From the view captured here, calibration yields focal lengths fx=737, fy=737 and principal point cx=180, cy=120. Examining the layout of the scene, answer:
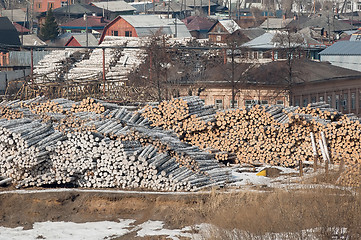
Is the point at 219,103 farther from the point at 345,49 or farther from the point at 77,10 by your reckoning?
the point at 77,10

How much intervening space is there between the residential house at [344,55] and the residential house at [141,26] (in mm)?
22334

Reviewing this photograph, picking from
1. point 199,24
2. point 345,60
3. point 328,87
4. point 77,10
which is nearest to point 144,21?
point 199,24

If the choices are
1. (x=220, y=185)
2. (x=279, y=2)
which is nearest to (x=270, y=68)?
(x=220, y=185)

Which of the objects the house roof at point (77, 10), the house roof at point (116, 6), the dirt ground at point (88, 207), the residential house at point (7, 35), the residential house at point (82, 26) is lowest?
the dirt ground at point (88, 207)

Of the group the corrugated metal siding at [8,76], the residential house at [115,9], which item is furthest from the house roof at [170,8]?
the corrugated metal siding at [8,76]

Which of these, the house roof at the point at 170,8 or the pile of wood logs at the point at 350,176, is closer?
the pile of wood logs at the point at 350,176

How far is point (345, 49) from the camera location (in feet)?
197

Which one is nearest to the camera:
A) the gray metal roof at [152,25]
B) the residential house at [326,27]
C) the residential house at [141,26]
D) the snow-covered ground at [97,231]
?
the snow-covered ground at [97,231]

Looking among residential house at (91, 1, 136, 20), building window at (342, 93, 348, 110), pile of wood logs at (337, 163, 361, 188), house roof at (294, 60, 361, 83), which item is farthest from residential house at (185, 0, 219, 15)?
pile of wood logs at (337, 163, 361, 188)

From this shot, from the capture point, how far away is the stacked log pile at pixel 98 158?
22125 mm

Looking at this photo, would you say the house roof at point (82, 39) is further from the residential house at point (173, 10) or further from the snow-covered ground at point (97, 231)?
the snow-covered ground at point (97, 231)

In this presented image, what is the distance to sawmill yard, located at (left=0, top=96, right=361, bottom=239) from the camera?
1705 cm

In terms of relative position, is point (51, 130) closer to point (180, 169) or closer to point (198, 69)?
point (180, 169)

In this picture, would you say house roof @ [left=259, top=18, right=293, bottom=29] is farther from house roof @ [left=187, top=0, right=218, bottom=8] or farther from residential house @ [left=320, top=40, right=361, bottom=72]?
residential house @ [left=320, top=40, right=361, bottom=72]
